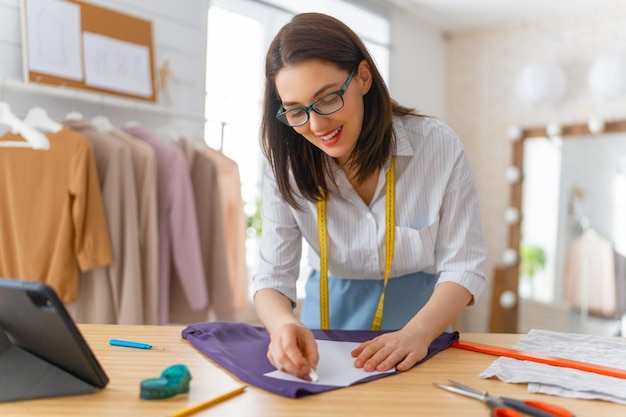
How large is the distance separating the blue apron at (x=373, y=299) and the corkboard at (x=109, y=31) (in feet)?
5.52

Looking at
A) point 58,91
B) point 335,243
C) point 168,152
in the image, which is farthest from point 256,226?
point 335,243

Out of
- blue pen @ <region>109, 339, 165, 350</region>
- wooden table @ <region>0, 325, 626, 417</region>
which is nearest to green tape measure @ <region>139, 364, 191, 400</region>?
wooden table @ <region>0, 325, 626, 417</region>

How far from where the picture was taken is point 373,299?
1.70m

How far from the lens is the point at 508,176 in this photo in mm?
5121

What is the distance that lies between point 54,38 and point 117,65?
321 millimetres

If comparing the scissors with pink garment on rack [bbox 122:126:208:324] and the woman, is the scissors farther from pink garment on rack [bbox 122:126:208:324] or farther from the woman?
pink garment on rack [bbox 122:126:208:324]

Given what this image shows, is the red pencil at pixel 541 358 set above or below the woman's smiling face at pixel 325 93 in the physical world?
below

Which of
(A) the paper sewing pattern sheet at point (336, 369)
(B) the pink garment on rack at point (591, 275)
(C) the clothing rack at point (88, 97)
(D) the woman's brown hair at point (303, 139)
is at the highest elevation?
(C) the clothing rack at point (88, 97)

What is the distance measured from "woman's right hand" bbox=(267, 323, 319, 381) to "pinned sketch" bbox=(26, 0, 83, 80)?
81.6 inches

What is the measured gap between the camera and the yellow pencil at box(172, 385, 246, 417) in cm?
87

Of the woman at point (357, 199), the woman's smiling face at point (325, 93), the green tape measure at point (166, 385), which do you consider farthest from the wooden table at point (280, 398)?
the woman's smiling face at point (325, 93)

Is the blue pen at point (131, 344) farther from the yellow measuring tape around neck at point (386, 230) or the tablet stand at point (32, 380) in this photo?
the yellow measuring tape around neck at point (386, 230)

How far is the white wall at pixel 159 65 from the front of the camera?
2707mm

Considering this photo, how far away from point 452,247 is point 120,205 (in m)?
1.61
